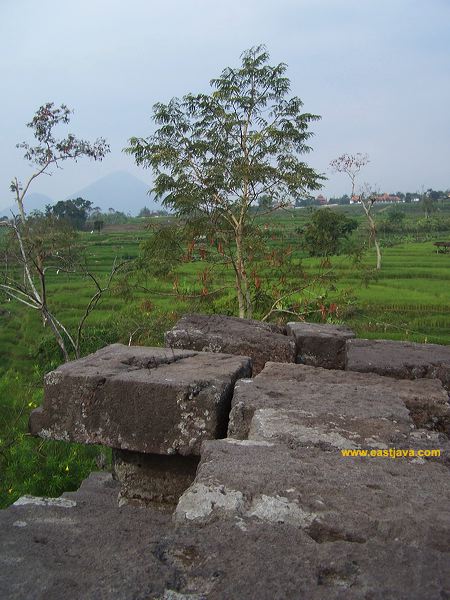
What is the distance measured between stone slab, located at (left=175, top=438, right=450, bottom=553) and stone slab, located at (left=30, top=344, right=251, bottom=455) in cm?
51

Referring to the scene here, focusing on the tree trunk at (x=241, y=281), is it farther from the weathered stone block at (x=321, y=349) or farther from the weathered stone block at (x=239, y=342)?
the weathered stone block at (x=239, y=342)

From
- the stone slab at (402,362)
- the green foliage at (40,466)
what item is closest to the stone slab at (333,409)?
the stone slab at (402,362)

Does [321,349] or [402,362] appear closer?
[402,362]

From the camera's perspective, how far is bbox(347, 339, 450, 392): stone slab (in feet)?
10.7

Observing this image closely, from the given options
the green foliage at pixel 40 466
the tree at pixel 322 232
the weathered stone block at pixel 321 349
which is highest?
the tree at pixel 322 232

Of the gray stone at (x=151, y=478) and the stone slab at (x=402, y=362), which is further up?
the stone slab at (x=402, y=362)

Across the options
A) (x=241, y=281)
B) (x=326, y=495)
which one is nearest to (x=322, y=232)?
(x=241, y=281)

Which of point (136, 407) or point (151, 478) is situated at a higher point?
point (136, 407)

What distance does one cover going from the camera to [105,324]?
1334 cm

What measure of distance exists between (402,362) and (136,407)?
1.77 meters

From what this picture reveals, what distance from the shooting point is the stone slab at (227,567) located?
114 cm

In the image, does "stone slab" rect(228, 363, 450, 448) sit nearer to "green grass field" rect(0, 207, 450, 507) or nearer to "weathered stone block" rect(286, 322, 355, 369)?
"weathered stone block" rect(286, 322, 355, 369)

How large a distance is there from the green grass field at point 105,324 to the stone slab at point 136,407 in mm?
2013

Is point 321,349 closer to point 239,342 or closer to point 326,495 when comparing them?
point 239,342
